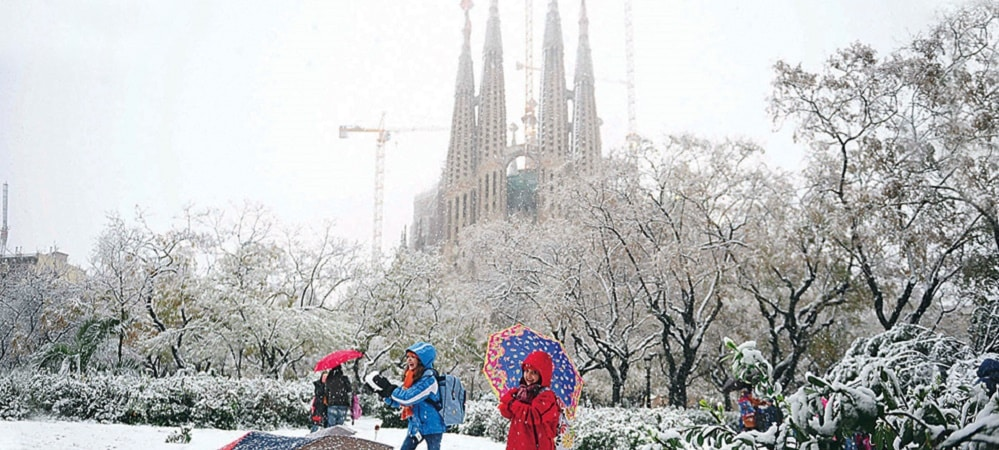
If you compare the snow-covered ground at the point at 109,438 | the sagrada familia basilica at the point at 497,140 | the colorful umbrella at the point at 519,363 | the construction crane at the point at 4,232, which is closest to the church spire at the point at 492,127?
the sagrada familia basilica at the point at 497,140

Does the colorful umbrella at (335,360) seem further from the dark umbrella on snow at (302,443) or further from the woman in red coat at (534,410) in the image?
the dark umbrella on snow at (302,443)

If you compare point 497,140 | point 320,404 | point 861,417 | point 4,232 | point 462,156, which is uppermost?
point 497,140

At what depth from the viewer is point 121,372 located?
13.1 metres

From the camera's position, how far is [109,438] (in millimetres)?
8531

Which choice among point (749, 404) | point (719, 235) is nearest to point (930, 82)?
point (719, 235)

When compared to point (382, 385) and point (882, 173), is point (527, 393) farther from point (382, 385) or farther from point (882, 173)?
point (882, 173)

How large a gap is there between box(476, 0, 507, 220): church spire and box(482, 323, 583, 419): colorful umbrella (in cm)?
2974

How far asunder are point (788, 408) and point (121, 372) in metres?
13.6

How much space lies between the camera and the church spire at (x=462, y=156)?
125 feet

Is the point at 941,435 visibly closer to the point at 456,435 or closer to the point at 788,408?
the point at 788,408

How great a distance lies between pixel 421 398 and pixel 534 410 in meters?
0.75

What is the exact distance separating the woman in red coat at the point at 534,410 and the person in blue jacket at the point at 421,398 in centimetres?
57

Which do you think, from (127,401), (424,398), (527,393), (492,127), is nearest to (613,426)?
(424,398)

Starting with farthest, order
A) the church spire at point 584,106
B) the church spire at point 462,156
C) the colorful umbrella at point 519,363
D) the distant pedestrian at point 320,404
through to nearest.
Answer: the church spire at point 584,106, the church spire at point 462,156, the distant pedestrian at point 320,404, the colorful umbrella at point 519,363
